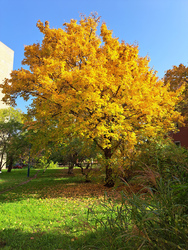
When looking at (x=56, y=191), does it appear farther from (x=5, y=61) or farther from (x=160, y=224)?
(x=5, y=61)

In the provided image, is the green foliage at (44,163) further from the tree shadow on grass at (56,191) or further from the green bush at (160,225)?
the green bush at (160,225)

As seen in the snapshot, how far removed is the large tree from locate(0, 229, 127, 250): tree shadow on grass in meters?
4.97

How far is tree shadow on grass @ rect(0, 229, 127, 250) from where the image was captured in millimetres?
4398

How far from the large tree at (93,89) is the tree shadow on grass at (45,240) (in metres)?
4.97

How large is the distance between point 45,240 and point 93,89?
7.15m

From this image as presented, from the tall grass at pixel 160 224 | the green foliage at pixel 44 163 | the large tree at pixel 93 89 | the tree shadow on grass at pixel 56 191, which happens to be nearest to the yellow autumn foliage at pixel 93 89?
the large tree at pixel 93 89

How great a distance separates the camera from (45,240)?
480 cm

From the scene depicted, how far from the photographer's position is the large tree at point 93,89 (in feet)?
32.2

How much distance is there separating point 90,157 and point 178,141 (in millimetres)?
18362

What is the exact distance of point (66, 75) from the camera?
10500 millimetres

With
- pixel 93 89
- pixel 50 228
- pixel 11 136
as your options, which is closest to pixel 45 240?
pixel 50 228

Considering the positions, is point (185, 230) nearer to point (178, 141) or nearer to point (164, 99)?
point (164, 99)

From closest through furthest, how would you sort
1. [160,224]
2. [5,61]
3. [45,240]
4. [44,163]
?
[160,224]
[45,240]
[44,163]
[5,61]

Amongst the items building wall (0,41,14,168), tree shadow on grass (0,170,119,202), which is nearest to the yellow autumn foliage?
tree shadow on grass (0,170,119,202)
